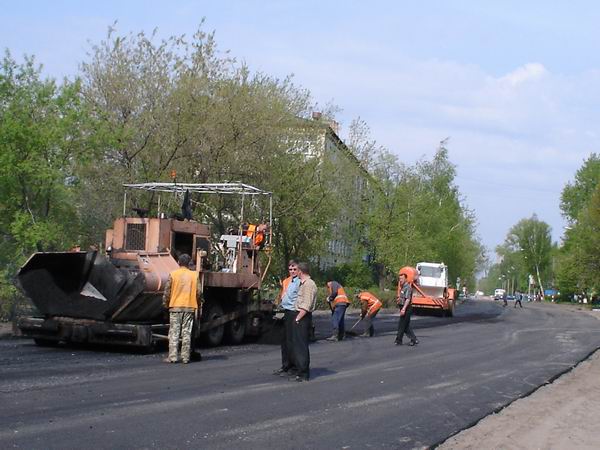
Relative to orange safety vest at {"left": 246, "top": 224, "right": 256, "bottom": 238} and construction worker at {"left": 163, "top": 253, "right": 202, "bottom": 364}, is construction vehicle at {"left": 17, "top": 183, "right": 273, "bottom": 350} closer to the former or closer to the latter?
orange safety vest at {"left": 246, "top": 224, "right": 256, "bottom": 238}

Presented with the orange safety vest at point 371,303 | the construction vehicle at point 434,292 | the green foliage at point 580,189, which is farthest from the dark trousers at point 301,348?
the green foliage at point 580,189

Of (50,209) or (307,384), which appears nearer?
(307,384)

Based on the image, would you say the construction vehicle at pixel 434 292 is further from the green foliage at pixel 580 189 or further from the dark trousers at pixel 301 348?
the green foliage at pixel 580 189

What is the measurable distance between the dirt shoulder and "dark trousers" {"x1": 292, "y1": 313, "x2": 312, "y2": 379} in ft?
9.83

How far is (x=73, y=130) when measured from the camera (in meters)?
23.5

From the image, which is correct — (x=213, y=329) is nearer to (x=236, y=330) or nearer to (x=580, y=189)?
(x=236, y=330)

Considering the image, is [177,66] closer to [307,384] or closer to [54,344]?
[54,344]

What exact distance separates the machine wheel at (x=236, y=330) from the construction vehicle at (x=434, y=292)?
2195 cm

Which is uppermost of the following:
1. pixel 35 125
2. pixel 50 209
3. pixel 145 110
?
pixel 145 110

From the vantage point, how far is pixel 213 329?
18.2 metres

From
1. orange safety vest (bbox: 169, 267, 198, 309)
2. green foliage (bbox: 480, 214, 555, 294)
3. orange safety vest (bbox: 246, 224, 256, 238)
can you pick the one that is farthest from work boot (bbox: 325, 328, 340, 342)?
green foliage (bbox: 480, 214, 555, 294)

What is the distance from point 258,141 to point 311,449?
2425 cm

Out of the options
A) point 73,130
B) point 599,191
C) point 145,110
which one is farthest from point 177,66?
point 599,191

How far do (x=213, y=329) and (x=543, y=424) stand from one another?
9466 mm
